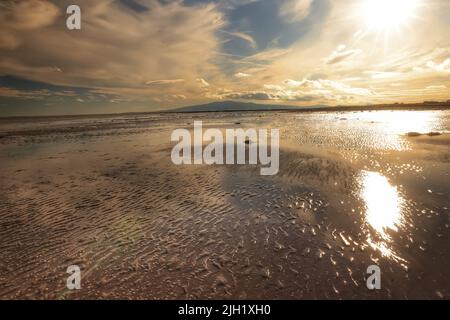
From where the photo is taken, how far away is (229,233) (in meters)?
7.16

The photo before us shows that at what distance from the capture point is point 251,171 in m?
13.9

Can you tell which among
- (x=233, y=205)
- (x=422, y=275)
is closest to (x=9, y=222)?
Result: (x=233, y=205)

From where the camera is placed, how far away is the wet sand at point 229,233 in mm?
5043

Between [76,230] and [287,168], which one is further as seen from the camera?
[287,168]

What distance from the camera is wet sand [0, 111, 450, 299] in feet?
16.5

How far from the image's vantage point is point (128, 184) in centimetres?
1195

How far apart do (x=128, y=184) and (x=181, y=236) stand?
239 inches

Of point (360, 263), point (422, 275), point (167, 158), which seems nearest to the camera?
point (422, 275)
